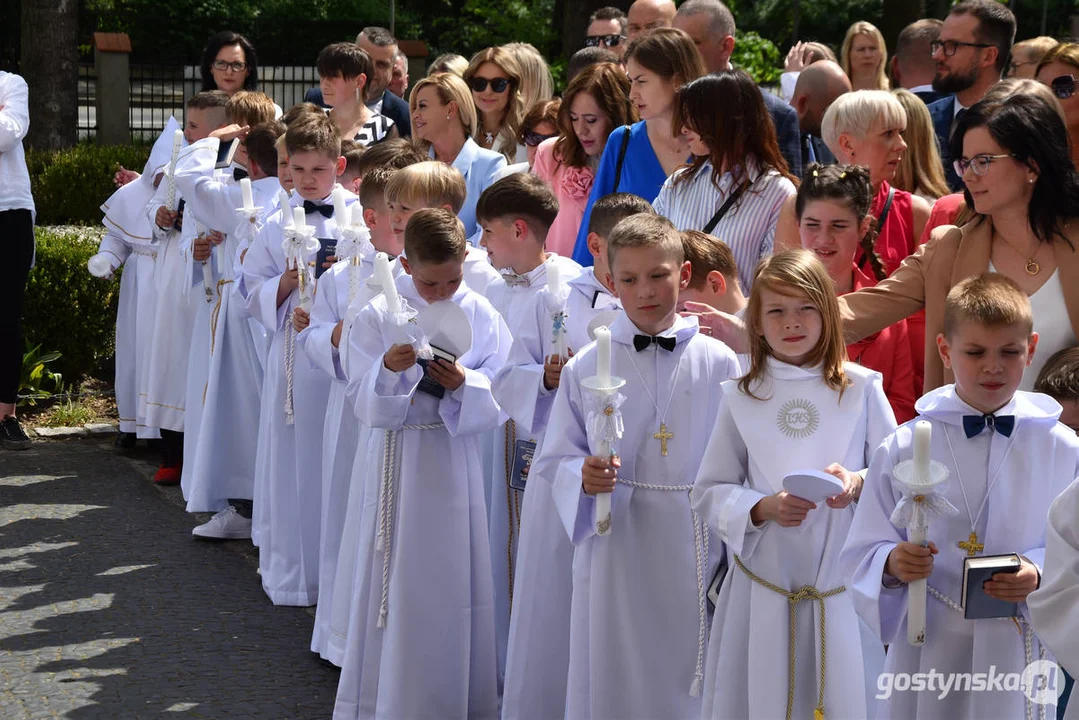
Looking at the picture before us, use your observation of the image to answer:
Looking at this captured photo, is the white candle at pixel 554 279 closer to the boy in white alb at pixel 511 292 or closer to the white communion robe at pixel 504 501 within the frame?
the boy in white alb at pixel 511 292

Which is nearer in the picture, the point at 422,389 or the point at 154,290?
the point at 422,389

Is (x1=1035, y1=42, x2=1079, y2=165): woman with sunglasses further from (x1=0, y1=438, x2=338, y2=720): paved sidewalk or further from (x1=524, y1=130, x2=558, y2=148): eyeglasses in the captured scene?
(x1=0, y1=438, x2=338, y2=720): paved sidewalk

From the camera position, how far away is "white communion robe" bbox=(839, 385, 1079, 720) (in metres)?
3.63

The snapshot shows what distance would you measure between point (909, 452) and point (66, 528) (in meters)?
5.41

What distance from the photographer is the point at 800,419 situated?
160 inches

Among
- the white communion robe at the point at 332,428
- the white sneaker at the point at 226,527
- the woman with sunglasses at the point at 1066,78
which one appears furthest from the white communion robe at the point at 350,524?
the woman with sunglasses at the point at 1066,78

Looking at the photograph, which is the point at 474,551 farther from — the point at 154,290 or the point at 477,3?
the point at 477,3

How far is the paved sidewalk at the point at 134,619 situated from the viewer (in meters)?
5.49

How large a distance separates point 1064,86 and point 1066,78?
0.04 m

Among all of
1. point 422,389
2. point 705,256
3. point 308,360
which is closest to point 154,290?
point 308,360

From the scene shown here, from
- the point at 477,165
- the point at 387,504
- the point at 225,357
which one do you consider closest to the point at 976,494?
the point at 387,504

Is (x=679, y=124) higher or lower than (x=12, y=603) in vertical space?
higher

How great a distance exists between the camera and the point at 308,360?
673 centimetres

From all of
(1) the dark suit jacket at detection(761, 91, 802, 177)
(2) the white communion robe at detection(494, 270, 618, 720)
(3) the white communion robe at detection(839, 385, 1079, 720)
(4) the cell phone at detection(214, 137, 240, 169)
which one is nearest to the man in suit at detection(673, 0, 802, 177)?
(1) the dark suit jacket at detection(761, 91, 802, 177)
